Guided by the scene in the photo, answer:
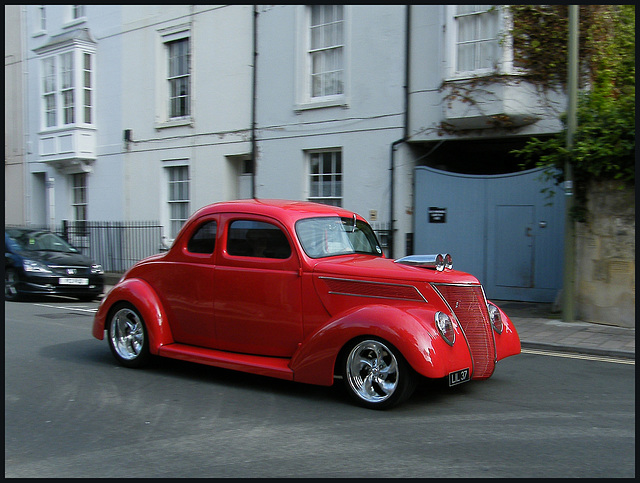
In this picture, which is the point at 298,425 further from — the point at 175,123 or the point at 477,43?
the point at 175,123

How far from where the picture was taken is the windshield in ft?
20.6

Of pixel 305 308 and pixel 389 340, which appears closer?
pixel 389 340

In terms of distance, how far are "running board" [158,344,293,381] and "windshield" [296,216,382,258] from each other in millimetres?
1108

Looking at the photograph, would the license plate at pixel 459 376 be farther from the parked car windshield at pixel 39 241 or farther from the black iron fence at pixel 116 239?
the black iron fence at pixel 116 239

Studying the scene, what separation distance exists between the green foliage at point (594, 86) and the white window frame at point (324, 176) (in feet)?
14.0

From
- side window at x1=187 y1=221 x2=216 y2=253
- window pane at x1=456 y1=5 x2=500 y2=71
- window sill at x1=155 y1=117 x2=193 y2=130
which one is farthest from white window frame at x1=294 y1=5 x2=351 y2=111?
side window at x1=187 y1=221 x2=216 y2=253

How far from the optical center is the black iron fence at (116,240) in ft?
60.0

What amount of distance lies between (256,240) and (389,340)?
187 centimetres

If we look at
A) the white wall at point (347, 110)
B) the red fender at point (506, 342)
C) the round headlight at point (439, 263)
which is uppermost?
the white wall at point (347, 110)

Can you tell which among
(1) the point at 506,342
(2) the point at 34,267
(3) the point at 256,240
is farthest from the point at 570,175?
(2) the point at 34,267

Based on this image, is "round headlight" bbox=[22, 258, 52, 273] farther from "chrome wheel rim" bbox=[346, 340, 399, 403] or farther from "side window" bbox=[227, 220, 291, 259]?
"chrome wheel rim" bbox=[346, 340, 399, 403]

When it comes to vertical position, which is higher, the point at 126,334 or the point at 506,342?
the point at 506,342

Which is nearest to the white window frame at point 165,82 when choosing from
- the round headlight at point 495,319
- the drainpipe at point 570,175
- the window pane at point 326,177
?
the window pane at point 326,177

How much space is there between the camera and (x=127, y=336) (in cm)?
729
